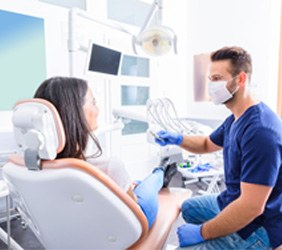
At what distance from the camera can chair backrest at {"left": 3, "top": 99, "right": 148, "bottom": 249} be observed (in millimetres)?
707

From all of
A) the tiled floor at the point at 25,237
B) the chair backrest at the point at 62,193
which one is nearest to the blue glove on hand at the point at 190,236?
the chair backrest at the point at 62,193

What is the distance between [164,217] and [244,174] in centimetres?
37

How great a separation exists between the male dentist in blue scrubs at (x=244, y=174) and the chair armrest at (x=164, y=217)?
0.22 ft

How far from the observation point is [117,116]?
6.82ft

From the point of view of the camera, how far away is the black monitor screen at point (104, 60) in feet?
5.38

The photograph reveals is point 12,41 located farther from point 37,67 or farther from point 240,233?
point 240,233

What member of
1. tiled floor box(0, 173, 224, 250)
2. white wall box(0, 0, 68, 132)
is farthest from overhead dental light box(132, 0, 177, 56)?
tiled floor box(0, 173, 224, 250)

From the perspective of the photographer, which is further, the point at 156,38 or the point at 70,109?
the point at 156,38

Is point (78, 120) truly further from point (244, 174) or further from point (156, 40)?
point (156, 40)

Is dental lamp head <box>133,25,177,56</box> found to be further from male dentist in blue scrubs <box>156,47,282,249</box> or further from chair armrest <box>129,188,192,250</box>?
chair armrest <box>129,188,192,250</box>

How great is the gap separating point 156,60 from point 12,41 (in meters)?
1.97

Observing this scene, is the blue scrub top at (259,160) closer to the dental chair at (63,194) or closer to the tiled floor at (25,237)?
the dental chair at (63,194)

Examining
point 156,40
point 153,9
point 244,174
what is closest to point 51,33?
point 153,9

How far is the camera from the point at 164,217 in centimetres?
111
